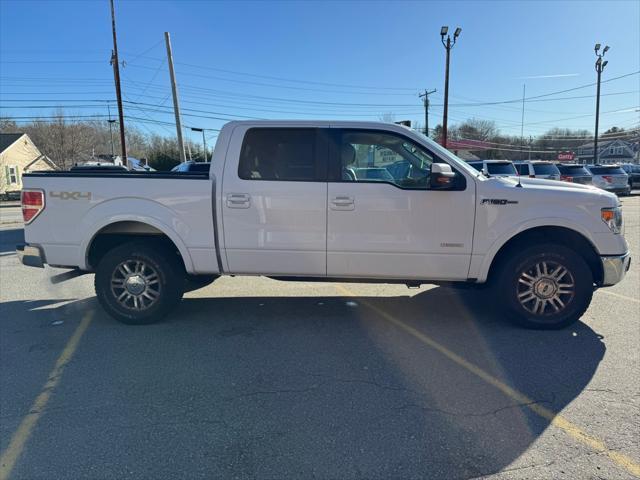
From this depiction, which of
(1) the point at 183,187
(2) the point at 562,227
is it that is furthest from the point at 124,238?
(2) the point at 562,227

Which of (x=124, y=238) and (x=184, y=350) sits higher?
(x=124, y=238)

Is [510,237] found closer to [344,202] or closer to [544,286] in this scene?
[544,286]

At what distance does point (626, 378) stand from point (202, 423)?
334cm

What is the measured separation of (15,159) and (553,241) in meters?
47.8

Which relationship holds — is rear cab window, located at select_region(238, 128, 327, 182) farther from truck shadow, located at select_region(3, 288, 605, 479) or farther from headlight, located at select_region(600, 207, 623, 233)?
headlight, located at select_region(600, 207, 623, 233)

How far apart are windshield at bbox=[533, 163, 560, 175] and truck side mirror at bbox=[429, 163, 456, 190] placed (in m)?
17.0

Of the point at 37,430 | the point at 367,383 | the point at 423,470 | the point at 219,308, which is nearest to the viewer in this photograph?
the point at 423,470

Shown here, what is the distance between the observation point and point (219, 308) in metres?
5.23

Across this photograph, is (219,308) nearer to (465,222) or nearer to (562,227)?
(465,222)

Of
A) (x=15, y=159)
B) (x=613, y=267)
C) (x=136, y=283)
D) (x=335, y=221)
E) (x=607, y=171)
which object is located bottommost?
(x=136, y=283)

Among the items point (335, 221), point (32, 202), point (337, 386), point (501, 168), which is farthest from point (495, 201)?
point (501, 168)

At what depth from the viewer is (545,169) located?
18.8 m

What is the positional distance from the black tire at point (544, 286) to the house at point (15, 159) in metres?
42.6

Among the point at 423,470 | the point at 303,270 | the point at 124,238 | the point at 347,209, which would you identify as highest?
the point at 347,209
